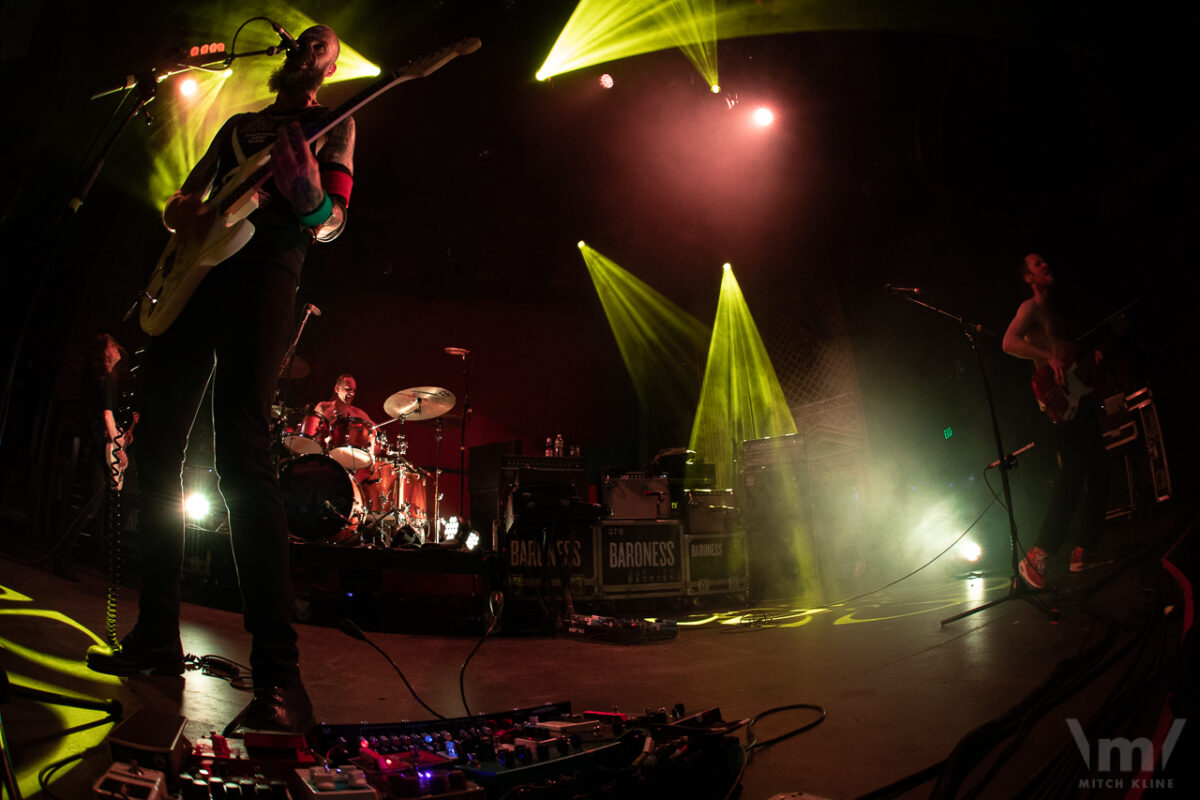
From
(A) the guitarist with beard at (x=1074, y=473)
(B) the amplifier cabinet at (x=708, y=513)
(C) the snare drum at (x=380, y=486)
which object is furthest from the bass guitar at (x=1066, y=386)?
(C) the snare drum at (x=380, y=486)

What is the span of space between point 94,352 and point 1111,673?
644cm

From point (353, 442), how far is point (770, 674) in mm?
5829

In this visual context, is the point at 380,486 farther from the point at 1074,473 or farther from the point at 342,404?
the point at 1074,473

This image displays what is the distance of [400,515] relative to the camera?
699 cm

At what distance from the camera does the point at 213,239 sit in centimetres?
192

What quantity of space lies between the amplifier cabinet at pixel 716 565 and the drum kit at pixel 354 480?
8.10ft

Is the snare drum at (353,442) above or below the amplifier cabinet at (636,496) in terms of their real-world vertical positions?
above

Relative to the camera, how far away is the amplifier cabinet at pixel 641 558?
5387 mm

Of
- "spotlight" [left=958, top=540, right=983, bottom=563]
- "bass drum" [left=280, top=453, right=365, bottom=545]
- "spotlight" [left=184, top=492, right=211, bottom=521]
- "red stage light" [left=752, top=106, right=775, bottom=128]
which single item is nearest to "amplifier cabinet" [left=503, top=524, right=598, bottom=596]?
"bass drum" [left=280, top=453, right=365, bottom=545]

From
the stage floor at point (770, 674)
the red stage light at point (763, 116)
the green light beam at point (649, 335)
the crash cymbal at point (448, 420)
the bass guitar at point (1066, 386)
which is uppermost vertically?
the red stage light at point (763, 116)

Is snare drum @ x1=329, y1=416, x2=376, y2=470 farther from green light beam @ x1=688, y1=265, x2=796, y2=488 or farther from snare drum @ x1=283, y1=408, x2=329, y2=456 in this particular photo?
green light beam @ x1=688, y1=265, x2=796, y2=488

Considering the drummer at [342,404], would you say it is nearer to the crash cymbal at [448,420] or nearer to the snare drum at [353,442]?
the snare drum at [353,442]

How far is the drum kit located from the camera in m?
5.06

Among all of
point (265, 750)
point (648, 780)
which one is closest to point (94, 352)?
point (265, 750)
